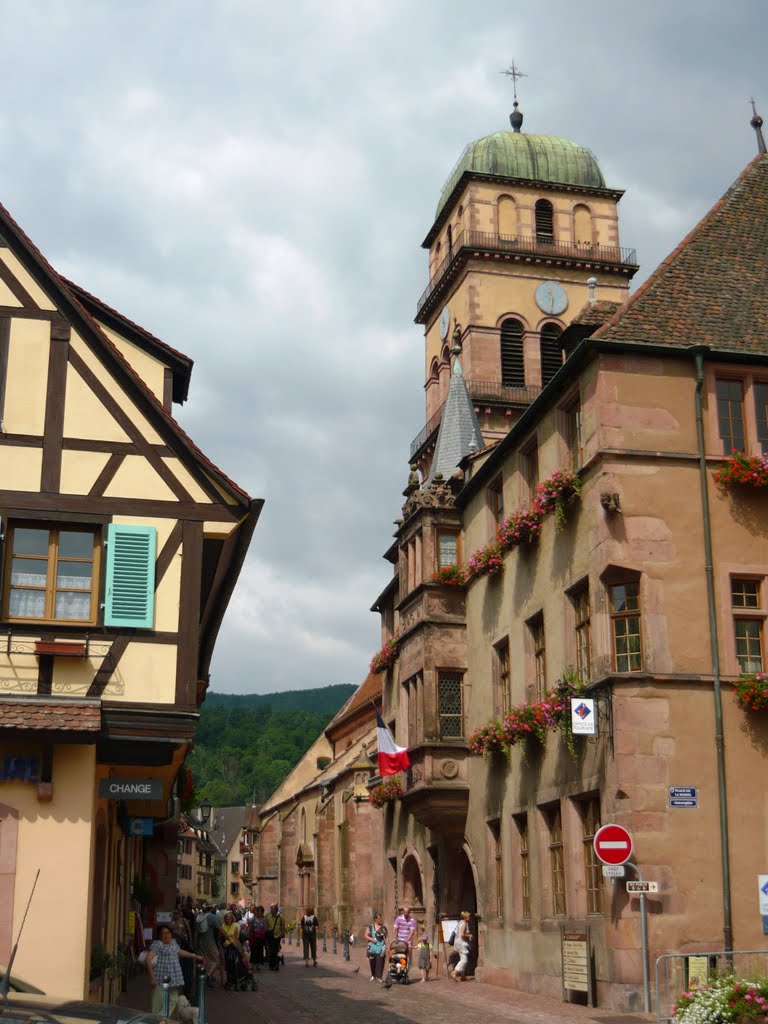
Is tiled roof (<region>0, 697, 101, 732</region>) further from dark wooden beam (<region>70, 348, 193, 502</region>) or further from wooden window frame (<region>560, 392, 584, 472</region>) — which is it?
wooden window frame (<region>560, 392, 584, 472</region>)

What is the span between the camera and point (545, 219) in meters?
64.2

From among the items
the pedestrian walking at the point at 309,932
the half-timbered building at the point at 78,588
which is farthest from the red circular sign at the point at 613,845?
the pedestrian walking at the point at 309,932

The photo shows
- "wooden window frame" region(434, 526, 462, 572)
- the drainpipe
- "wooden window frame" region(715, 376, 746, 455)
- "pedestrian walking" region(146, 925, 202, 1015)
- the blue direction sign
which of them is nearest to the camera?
"pedestrian walking" region(146, 925, 202, 1015)

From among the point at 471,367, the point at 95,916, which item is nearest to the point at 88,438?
the point at 95,916

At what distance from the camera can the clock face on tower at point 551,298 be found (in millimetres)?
60875

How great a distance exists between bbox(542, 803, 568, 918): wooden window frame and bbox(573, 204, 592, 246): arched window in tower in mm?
44693

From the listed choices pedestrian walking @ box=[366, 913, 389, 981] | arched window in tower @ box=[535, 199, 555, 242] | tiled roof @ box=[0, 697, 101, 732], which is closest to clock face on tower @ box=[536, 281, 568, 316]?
arched window in tower @ box=[535, 199, 555, 242]

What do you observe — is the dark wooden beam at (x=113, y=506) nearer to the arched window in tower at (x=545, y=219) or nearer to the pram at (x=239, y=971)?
the pram at (x=239, y=971)

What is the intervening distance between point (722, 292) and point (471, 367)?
36409 millimetres

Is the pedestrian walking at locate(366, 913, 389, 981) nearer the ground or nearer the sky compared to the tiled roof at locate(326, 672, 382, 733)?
nearer the ground

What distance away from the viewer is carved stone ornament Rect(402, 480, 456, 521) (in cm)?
3180

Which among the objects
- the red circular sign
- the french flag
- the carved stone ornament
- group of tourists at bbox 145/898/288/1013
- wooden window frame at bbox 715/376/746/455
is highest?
the carved stone ornament

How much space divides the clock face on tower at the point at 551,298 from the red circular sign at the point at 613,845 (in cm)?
4466

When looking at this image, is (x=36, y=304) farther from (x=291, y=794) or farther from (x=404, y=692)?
(x=291, y=794)
